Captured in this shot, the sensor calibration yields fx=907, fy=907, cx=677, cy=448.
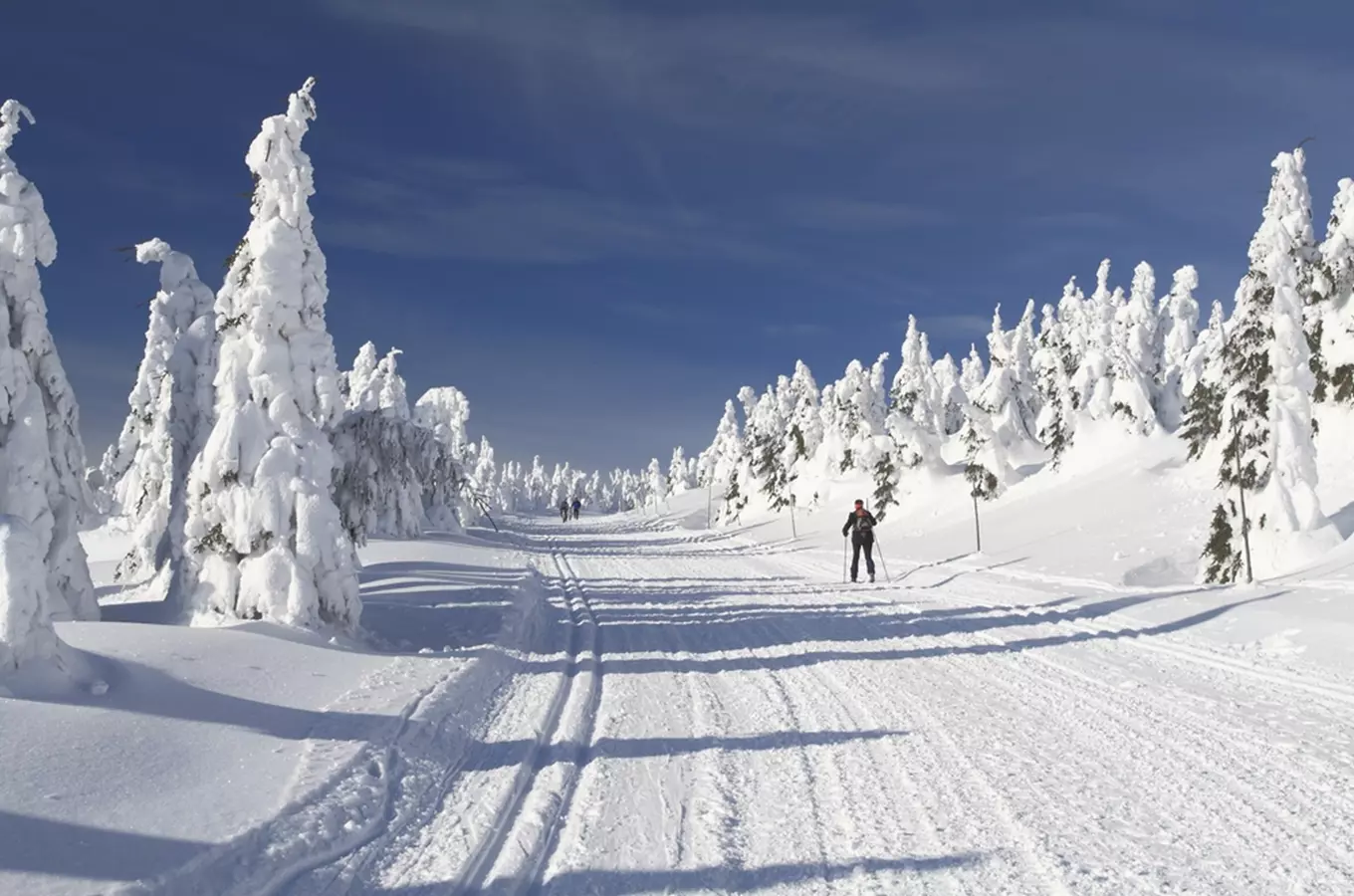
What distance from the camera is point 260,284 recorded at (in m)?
12.8

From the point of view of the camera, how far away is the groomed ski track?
4.71 metres

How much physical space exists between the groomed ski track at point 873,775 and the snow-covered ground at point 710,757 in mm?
30

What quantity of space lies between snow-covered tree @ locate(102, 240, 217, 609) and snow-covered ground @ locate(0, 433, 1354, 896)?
548cm

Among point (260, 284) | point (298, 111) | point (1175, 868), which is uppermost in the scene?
point (298, 111)

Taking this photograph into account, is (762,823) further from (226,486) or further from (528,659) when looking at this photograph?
(226,486)

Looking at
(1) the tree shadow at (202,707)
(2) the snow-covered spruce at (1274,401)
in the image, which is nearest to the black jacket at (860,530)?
(2) the snow-covered spruce at (1274,401)

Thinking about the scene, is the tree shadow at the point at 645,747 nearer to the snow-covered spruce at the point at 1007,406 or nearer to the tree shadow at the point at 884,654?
the tree shadow at the point at 884,654

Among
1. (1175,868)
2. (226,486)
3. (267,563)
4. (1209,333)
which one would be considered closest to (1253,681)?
(1175,868)

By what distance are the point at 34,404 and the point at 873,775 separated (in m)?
13.3

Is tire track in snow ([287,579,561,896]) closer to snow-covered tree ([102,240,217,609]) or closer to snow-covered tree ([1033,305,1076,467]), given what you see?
snow-covered tree ([102,240,217,609])

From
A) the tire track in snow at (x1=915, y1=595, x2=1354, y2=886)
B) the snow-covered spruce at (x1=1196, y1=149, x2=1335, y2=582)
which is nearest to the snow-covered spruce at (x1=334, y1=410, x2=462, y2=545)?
the tire track in snow at (x1=915, y1=595, x2=1354, y2=886)

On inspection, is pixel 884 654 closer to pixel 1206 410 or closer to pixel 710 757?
pixel 710 757

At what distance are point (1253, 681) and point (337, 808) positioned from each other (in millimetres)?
8648

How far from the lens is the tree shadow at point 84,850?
4.38 metres
